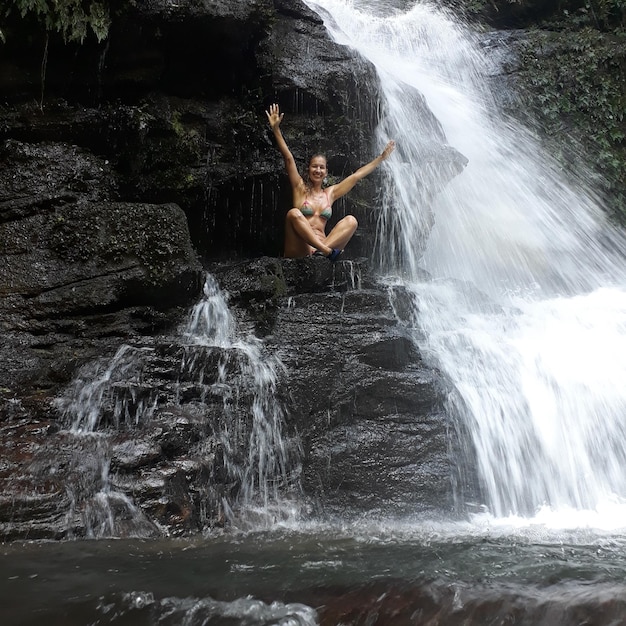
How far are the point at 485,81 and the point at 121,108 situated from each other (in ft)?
29.3

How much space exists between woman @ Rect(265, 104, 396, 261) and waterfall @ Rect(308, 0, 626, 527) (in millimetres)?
1231

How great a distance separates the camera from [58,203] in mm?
6016

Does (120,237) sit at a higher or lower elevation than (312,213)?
lower

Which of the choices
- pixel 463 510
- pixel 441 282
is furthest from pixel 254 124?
pixel 463 510

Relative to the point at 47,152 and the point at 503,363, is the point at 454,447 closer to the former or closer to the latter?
the point at 503,363

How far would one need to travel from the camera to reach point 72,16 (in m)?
6.55

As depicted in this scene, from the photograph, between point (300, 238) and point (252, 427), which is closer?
point (252, 427)

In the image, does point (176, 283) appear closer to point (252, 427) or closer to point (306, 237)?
point (306, 237)

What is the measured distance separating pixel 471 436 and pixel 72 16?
6.61 metres

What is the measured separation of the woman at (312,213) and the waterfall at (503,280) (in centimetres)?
123

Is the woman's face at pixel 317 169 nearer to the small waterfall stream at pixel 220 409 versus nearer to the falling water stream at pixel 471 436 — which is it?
the falling water stream at pixel 471 436

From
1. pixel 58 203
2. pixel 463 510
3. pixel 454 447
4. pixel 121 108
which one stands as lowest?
pixel 463 510

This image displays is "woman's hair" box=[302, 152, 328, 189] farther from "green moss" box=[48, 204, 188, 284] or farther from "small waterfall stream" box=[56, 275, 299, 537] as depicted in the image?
"small waterfall stream" box=[56, 275, 299, 537]

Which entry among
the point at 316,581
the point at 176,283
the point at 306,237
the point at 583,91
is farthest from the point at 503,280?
the point at 316,581
